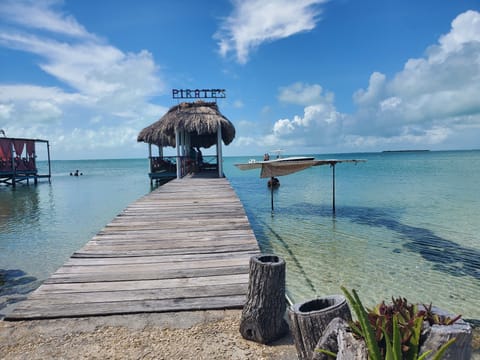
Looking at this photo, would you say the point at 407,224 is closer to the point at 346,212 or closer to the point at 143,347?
the point at 346,212

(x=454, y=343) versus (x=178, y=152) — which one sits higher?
(x=178, y=152)

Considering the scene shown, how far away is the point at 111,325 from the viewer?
7.53 feet

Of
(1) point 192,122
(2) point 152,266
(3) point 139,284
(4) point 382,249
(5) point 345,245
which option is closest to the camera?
(3) point 139,284

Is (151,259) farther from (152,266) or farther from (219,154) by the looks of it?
(219,154)

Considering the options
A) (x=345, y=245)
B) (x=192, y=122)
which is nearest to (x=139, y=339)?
(x=345, y=245)

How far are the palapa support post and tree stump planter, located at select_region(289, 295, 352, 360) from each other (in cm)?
Answer: 31

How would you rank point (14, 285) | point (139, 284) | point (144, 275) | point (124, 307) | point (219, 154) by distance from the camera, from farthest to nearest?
point (219, 154) → point (14, 285) → point (144, 275) → point (139, 284) → point (124, 307)

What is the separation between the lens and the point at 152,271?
325cm

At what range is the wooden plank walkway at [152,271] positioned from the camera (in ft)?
8.34

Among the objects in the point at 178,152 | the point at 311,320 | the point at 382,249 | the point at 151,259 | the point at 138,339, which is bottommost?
the point at 382,249

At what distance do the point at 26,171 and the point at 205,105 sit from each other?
18.9 meters

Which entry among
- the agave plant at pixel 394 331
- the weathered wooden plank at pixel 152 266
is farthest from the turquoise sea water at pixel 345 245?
the agave plant at pixel 394 331

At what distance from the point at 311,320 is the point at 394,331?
584 mm

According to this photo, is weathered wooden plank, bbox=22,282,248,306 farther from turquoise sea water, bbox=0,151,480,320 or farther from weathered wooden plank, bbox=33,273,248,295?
turquoise sea water, bbox=0,151,480,320
